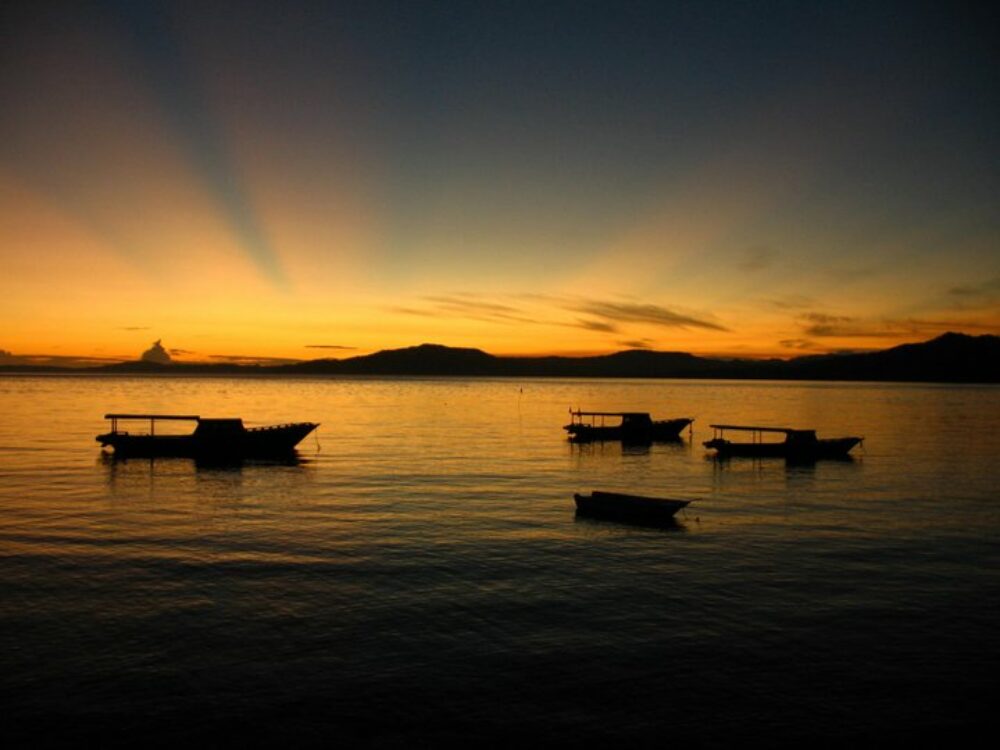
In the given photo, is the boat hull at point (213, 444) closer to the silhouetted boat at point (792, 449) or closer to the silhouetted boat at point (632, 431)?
the silhouetted boat at point (632, 431)

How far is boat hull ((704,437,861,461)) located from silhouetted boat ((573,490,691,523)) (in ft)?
119

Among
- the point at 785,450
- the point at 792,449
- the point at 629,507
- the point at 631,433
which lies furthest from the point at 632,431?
the point at 629,507

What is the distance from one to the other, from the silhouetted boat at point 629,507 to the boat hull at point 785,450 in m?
36.3

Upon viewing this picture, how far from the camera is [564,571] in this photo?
29.9 m

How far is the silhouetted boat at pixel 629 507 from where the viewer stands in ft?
133

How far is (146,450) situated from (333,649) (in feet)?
202

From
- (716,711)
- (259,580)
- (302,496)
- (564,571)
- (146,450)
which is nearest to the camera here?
(716,711)

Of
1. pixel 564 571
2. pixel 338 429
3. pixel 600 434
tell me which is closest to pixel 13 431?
pixel 338 429

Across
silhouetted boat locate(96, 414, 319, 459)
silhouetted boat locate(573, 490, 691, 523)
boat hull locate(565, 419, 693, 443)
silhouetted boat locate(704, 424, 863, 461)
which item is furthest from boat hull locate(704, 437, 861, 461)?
silhouetted boat locate(96, 414, 319, 459)

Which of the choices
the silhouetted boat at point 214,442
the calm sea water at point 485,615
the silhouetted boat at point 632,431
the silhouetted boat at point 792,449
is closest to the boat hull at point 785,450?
the silhouetted boat at point 792,449

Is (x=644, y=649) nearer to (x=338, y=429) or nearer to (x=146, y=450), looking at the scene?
(x=146, y=450)

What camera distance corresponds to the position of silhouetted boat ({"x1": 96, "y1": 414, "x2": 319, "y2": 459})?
72.6 meters

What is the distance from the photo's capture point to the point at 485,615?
24.1 meters

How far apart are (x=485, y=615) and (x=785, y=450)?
59633mm
